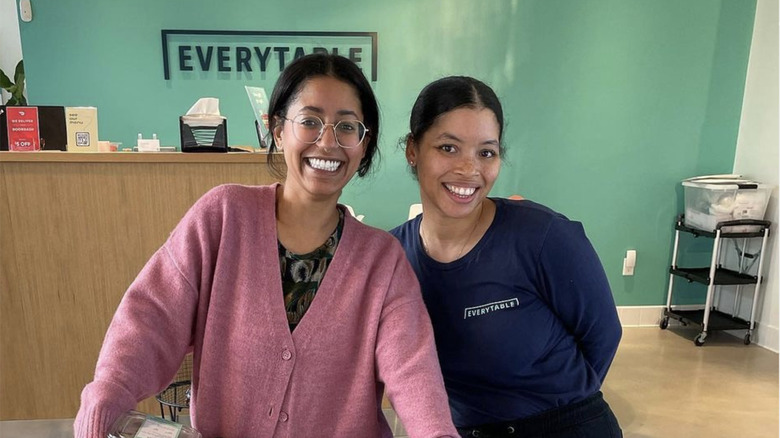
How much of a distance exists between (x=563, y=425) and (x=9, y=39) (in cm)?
418

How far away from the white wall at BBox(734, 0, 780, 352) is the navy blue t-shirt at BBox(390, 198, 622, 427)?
287 centimetres

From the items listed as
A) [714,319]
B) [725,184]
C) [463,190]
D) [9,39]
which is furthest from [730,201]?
[9,39]

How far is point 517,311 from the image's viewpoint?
1165 mm

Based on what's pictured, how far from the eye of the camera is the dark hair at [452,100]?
114cm

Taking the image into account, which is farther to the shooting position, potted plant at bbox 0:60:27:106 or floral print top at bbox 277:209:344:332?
potted plant at bbox 0:60:27:106

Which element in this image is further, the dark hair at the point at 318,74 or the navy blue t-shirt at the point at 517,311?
the navy blue t-shirt at the point at 517,311

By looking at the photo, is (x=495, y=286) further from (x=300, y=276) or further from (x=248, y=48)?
(x=248, y=48)

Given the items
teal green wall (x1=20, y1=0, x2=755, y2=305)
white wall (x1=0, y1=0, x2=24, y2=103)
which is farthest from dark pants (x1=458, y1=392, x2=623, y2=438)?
white wall (x1=0, y1=0, x2=24, y2=103)

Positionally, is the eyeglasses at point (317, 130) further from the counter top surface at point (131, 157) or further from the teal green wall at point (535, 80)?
the teal green wall at point (535, 80)

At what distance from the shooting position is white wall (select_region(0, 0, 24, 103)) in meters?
3.44

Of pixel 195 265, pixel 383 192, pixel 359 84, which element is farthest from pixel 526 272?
pixel 383 192

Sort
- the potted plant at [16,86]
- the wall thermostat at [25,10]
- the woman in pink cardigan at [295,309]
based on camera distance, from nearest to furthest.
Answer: the woman in pink cardigan at [295,309]
the potted plant at [16,86]
the wall thermostat at [25,10]

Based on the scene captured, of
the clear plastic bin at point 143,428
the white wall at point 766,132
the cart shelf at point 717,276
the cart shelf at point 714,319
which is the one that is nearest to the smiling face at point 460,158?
the clear plastic bin at point 143,428

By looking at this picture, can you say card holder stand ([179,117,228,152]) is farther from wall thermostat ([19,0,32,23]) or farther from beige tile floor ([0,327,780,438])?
wall thermostat ([19,0,32,23])
